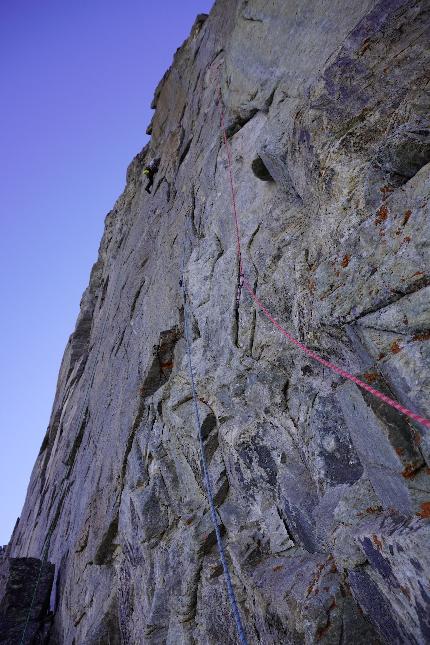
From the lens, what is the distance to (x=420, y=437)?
2660 mm

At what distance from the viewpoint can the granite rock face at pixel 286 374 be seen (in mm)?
2980

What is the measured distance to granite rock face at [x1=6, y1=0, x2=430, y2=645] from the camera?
117 inches

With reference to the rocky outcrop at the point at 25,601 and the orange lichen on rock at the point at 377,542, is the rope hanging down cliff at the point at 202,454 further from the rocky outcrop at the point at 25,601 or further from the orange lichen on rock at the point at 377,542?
the rocky outcrop at the point at 25,601

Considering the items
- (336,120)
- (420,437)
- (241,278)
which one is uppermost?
(336,120)

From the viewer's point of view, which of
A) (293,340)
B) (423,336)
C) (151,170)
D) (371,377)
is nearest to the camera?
(423,336)

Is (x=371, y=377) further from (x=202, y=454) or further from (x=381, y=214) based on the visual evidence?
(x=202, y=454)

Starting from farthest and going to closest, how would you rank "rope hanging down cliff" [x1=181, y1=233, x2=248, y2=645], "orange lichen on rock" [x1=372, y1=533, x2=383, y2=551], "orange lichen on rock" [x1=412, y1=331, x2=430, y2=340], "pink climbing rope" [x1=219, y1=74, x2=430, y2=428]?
"rope hanging down cliff" [x1=181, y1=233, x2=248, y2=645], "orange lichen on rock" [x1=372, y1=533, x2=383, y2=551], "orange lichen on rock" [x1=412, y1=331, x2=430, y2=340], "pink climbing rope" [x1=219, y1=74, x2=430, y2=428]

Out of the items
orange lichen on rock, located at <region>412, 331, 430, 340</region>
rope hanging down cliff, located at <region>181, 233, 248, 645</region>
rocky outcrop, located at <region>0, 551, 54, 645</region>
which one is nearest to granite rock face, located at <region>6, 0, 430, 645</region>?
orange lichen on rock, located at <region>412, 331, 430, 340</region>

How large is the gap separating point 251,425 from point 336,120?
3.81 m

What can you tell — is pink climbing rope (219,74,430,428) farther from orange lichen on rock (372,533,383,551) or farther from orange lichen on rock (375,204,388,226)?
orange lichen on rock (375,204,388,226)

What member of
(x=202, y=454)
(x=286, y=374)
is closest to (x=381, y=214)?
(x=286, y=374)

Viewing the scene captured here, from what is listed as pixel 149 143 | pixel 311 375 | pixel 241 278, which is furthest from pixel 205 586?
pixel 149 143

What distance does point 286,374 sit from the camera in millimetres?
4734

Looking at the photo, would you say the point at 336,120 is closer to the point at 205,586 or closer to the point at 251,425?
the point at 251,425
